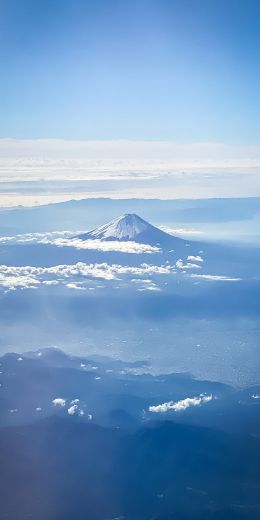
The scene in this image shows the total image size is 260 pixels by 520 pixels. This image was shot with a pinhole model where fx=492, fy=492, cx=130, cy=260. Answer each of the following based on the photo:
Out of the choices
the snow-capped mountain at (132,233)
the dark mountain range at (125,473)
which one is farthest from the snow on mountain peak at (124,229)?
the dark mountain range at (125,473)

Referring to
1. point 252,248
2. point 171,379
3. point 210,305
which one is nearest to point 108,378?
point 171,379

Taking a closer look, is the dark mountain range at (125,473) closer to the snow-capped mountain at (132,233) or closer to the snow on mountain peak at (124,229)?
the snow-capped mountain at (132,233)

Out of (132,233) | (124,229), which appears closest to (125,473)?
(132,233)

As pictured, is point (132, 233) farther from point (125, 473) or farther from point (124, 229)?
point (125, 473)

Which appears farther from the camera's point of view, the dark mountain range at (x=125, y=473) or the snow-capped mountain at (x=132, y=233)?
the snow-capped mountain at (x=132, y=233)

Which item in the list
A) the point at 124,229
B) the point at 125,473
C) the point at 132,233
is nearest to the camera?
the point at 125,473

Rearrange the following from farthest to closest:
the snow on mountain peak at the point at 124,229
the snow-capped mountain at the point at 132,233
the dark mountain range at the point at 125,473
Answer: the snow on mountain peak at the point at 124,229 < the snow-capped mountain at the point at 132,233 < the dark mountain range at the point at 125,473

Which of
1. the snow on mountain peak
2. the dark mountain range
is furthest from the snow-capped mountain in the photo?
the dark mountain range

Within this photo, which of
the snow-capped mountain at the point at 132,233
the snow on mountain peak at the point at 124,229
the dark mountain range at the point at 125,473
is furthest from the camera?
the snow on mountain peak at the point at 124,229

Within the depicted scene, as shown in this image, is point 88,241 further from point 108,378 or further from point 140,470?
point 140,470

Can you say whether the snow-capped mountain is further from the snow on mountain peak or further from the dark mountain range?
the dark mountain range
